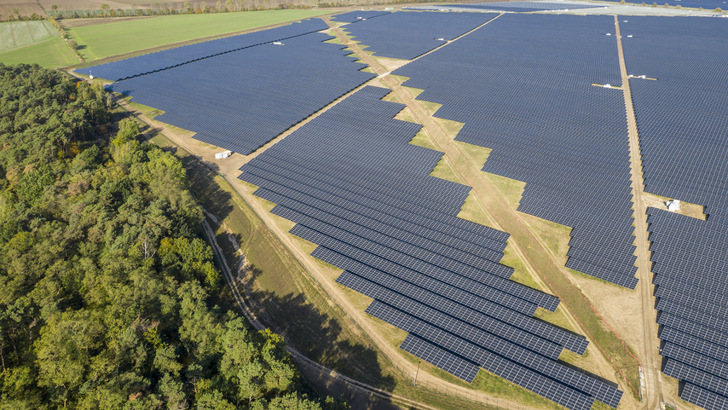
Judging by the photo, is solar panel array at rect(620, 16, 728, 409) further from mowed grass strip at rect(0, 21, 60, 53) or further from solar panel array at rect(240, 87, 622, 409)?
mowed grass strip at rect(0, 21, 60, 53)

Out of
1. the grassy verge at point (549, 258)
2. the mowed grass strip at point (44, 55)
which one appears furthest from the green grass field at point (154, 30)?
the grassy verge at point (549, 258)

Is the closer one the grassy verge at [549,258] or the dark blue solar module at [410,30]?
the grassy verge at [549,258]

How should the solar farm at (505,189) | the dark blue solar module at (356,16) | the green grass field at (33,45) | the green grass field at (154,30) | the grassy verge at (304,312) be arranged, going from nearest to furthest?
the grassy verge at (304,312), the solar farm at (505,189), the green grass field at (33,45), the green grass field at (154,30), the dark blue solar module at (356,16)

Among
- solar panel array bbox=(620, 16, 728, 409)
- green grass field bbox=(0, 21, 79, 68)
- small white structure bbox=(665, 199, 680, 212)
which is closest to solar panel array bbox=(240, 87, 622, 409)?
solar panel array bbox=(620, 16, 728, 409)

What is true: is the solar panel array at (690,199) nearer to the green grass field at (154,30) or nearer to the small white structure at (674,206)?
the small white structure at (674,206)

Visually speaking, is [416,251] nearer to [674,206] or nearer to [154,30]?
[674,206]

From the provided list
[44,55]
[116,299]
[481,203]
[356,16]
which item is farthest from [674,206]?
[44,55]
